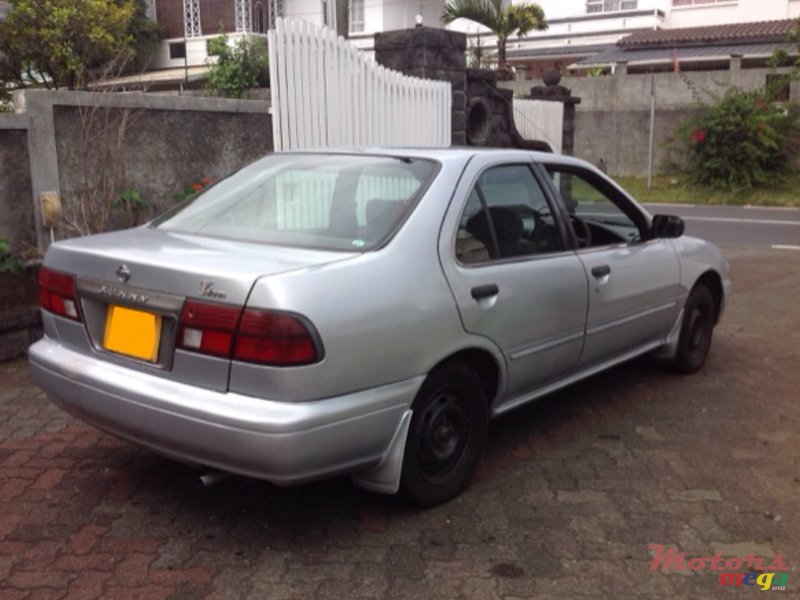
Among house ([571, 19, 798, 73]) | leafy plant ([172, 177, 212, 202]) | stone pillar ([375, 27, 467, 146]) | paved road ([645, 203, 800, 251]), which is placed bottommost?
paved road ([645, 203, 800, 251])

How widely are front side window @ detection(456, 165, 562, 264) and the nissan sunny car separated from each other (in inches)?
0.4

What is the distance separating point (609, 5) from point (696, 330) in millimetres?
29196

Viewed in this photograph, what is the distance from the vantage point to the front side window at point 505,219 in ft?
11.8

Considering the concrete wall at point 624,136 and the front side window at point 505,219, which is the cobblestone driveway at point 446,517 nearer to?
the front side window at point 505,219

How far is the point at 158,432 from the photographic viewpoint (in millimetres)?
2980

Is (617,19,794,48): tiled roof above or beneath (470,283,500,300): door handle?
above

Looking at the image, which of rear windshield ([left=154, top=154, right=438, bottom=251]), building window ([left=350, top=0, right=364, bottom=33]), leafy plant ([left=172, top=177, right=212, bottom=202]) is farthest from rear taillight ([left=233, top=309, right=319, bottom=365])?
building window ([left=350, top=0, right=364, bottom=33])

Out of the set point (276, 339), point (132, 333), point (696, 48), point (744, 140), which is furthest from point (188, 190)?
point (696, 48)

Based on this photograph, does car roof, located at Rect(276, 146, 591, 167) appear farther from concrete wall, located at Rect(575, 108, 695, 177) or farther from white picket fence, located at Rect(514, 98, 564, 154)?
concrete wall, located at Rect(575, 108, 695, 177)

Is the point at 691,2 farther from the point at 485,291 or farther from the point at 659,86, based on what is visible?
the point at 485,291

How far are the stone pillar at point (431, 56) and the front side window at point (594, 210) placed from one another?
5146 mm

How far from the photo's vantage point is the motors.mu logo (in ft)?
9.65

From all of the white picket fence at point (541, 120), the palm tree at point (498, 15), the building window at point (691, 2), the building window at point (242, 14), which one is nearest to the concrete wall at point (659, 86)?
the palm tree at point (498, 15)

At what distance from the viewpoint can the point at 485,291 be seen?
3.48 meters
